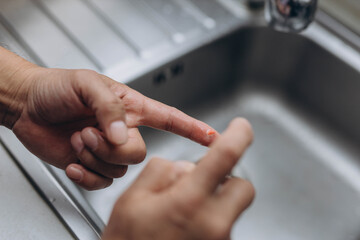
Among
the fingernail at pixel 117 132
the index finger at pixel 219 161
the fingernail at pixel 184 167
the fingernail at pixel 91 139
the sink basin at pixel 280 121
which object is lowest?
the sink basin at pixel 280 121

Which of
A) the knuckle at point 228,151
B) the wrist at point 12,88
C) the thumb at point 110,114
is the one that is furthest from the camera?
the wrist at point 12,88

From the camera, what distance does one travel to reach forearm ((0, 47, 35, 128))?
0.58 m

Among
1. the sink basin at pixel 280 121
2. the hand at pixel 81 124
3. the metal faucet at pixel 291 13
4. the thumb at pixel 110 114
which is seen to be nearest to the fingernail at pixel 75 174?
the hand at pixel 81 124

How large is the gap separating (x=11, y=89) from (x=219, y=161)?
38 cm

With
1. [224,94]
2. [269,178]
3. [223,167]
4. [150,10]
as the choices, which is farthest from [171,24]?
[223,167]

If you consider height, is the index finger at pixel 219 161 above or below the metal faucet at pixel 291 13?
below

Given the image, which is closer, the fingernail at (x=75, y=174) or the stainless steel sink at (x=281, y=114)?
the fingernail at (x=75, y=174)

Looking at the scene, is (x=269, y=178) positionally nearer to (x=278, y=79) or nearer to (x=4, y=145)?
(x=278, y=79)

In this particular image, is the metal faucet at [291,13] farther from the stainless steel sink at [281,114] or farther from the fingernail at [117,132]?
the fingernail at [117,132]

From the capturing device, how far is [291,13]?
2.14 feet

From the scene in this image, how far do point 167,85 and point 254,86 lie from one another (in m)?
0.25

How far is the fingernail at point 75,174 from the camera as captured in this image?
21.4 inches

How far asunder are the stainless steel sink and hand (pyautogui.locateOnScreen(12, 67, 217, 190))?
0.53 feet

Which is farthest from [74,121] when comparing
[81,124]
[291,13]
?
[291,13]
